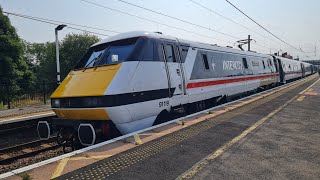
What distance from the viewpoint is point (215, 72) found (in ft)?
39.9

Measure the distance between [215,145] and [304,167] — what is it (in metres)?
1.76

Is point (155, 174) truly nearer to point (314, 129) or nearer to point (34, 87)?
point (314, 129)

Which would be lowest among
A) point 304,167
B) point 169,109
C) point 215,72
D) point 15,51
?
point 304,167

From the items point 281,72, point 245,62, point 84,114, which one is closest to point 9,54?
point 245,62

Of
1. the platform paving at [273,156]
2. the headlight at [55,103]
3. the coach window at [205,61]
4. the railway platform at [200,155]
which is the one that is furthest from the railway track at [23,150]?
the coach window at [205,61]

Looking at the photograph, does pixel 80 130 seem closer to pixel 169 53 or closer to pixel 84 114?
pixel 84 114

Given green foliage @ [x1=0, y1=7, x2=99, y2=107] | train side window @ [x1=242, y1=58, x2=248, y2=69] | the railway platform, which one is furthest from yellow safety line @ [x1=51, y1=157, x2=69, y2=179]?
green foliage @ [x1=0, y1=7, x2=99, y2=107]

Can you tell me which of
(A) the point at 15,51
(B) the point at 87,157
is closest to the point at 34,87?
(A) the point at 15,51

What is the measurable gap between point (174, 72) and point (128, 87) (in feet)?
7.91

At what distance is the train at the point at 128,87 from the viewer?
6.66 meters

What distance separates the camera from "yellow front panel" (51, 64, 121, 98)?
6.70 m

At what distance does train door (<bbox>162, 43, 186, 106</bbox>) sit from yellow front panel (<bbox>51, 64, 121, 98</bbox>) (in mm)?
2083

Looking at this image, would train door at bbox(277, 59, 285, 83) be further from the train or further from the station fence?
the station fence

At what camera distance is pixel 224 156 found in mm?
5203
